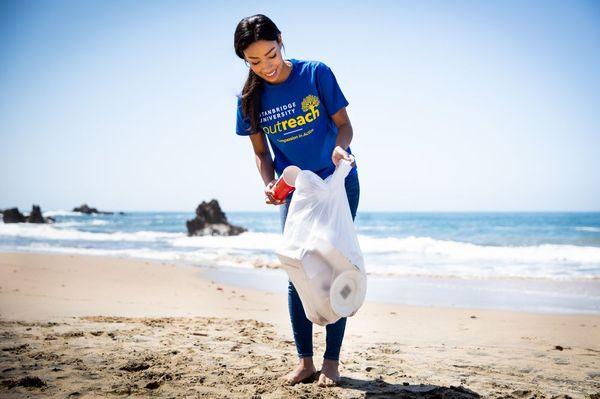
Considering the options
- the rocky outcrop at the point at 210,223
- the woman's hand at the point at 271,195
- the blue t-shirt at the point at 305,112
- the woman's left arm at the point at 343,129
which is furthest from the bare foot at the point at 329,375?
the rocky outcrop at the point at 210,223

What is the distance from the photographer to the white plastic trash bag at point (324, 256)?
2.11 metres

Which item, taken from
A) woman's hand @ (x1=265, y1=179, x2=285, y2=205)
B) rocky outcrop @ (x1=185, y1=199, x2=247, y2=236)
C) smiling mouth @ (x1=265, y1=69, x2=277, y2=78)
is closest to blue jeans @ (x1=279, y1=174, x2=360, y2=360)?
woman's hand @ (x1=265, y1=179, x2=285, y2=205)

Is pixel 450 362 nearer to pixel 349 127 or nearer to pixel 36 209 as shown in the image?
pixel 349 127

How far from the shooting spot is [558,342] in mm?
3861

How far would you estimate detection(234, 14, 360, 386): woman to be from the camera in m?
2.50

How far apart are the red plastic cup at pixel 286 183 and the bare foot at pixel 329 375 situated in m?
0.98

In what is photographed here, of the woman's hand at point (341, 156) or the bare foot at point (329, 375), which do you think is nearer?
the woman's hand at point (341, 156)

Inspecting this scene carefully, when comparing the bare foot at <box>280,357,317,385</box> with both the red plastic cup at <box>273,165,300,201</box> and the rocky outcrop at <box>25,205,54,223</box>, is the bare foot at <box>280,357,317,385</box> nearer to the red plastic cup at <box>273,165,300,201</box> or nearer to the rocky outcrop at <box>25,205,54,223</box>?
the red plastic cup at <box>273,165,300,201</box>

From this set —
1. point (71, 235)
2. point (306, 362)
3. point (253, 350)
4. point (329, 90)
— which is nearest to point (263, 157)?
point (329, 90)

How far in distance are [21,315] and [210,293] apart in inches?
101

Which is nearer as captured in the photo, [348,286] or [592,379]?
[348,286]

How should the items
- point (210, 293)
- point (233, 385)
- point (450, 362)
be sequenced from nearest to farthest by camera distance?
point (233, 385)
point (450, 362)
point (210, 293)

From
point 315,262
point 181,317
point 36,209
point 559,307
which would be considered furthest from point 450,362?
point 36,209

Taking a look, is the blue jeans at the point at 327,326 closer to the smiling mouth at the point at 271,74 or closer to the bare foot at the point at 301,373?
the bare foot at the point at 301,373
